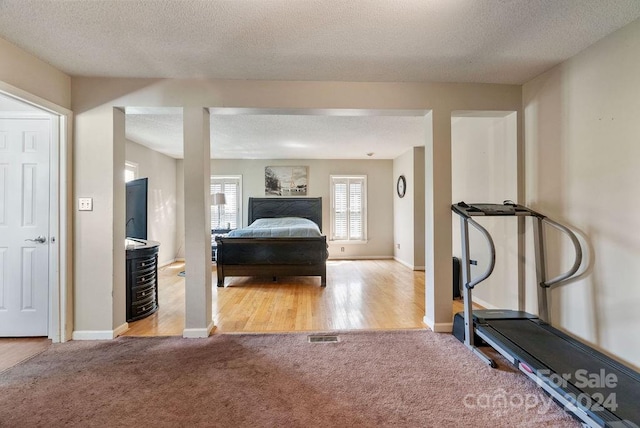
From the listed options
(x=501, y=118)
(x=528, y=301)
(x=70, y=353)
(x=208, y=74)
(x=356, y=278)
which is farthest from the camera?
(x=356, y=278)

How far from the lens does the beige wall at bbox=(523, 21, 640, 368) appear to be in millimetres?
1805

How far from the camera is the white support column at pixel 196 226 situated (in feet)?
8.10

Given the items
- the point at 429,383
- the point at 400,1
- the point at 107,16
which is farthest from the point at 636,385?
the point at 107,16

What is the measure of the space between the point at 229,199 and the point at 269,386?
207 inches

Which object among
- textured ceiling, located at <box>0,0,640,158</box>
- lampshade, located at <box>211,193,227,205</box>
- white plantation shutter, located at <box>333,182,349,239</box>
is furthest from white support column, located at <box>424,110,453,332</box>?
lampshade, located at <box>211,193,227,205</box>

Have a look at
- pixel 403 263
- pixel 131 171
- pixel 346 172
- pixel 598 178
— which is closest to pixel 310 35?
pixel 598 178

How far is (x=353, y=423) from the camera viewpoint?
1.47 meters

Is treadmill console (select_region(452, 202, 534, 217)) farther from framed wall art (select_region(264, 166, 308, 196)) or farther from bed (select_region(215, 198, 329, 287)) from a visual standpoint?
framed wall art (select_region(264, 166, 308, 196))

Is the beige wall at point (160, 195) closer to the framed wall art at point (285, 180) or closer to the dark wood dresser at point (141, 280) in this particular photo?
the framed wall art at point (285, 180)

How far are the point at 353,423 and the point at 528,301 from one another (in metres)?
2.17

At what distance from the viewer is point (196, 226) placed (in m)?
2.49

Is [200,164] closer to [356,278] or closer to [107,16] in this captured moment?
[107,16]

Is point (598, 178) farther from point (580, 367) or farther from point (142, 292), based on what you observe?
point (142, 292)

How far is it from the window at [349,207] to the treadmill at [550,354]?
13.8ft
